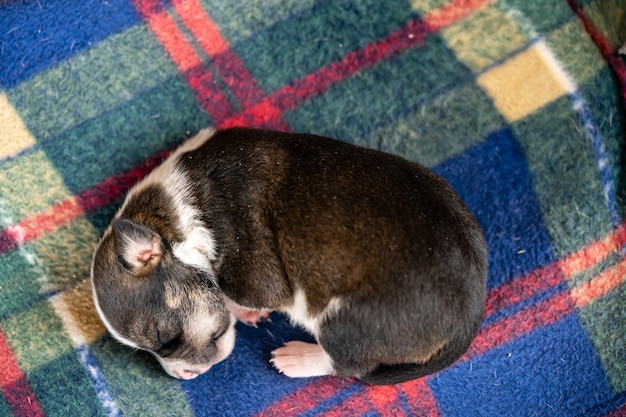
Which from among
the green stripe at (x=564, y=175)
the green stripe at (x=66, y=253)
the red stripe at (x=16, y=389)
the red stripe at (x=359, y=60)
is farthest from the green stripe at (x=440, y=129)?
the red stripe at (x=16, y=389)

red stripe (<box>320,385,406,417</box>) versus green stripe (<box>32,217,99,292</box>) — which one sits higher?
green stripe (<box>32,217,99,292</box>)

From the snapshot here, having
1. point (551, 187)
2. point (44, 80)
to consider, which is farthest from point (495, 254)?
point (44, 80)

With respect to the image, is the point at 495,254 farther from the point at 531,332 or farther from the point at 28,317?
the point at 28,317

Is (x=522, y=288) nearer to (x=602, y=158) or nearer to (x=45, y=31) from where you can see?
(x=602, y=158)

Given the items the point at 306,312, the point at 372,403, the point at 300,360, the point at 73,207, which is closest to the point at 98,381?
the point at 73,207

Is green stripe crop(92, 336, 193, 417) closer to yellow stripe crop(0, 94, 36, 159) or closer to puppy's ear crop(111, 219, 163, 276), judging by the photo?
puppy's ear crop(111, 219, 163, 276)

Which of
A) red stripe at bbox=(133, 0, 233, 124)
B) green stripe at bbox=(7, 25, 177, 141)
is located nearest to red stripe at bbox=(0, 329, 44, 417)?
green stripe at bbox=(7, 25, 177, 141)
